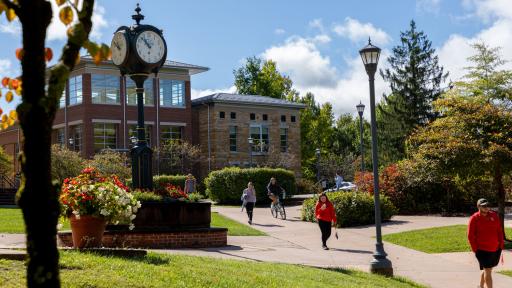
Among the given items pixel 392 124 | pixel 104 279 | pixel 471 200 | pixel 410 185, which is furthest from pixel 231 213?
pixel 392 124

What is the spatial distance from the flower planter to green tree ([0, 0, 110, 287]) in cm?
1097

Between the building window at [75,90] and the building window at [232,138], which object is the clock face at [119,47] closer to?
the building window at [75,90]

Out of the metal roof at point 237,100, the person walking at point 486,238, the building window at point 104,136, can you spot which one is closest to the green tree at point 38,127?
the person walking at point 486,238

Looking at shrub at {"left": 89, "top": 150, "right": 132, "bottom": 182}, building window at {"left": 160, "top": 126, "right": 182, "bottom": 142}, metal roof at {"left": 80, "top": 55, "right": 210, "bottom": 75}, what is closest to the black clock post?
shrub at {"left": 89, "top": 150, "right": 132, "bottom": 182}

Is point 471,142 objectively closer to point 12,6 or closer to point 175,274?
point 175,274

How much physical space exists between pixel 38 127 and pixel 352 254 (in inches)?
527

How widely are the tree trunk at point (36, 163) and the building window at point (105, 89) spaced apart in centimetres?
4381

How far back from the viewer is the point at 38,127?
3574 millimetres

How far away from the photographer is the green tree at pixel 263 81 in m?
68.8

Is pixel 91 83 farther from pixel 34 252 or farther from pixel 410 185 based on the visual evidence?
pixel 34 252

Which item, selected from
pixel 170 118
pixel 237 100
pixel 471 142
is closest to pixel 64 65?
pixel 471 142

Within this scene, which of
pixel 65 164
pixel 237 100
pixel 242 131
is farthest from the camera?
pixel 242 131

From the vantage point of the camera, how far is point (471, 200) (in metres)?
30.0

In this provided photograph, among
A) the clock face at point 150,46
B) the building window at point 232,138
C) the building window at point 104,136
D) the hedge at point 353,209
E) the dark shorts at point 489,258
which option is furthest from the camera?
the building window at point 232,138
